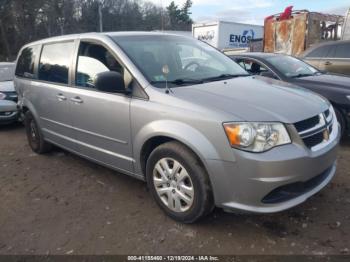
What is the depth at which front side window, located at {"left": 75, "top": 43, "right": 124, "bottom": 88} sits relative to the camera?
12.1 ft

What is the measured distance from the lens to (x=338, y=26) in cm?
1327

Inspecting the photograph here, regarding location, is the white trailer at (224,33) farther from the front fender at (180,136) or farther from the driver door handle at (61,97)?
the front fender at (180,136)

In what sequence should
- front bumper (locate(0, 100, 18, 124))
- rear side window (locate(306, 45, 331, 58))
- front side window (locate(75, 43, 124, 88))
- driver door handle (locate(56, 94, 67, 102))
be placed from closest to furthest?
front side window (locate(75, 43, 124, 88))
driver door handle (locate(56, 94, 67, 102))
front bumper (locate(0, 100, 18, 124))
rear side window (locate(306, 45, 331, 58))

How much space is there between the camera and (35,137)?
544 centimetres

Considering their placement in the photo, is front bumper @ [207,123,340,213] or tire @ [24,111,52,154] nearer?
front bumper @ [207,123,340,213]

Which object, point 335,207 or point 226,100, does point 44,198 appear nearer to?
point 226,100

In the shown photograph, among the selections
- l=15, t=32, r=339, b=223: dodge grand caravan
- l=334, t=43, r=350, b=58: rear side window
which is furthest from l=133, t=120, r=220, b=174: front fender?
l=334, t=43, r=350, b=58: rear side window

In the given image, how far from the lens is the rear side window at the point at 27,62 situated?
17.1ft

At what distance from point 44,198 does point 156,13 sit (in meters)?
50.9

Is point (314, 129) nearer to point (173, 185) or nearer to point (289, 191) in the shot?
point (289, 191)

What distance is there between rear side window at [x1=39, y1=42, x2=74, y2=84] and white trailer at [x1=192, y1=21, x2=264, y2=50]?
50.5ft

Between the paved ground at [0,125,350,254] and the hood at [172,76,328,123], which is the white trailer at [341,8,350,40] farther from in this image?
the hood at [172,76,328,123]

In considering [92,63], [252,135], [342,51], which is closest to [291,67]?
[342,51]

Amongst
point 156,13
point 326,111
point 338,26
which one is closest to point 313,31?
point 338,26
